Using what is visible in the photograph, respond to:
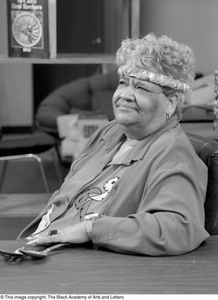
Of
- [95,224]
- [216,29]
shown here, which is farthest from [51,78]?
[95,224]

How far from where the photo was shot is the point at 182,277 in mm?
1810

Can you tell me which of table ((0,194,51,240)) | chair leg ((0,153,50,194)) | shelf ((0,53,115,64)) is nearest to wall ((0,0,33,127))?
chair leg ((0,153,50,194))

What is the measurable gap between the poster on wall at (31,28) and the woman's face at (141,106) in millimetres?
1495

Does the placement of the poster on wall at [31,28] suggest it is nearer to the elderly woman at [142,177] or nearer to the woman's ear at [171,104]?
the elderly woman at [142,177]

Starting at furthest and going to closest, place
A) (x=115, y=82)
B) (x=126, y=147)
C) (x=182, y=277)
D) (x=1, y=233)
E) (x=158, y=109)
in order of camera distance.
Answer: (x=115, y=82)
(x=1, y=233)
(x=126, y=147)
(x=158, y=109)
(x=182, y=277)

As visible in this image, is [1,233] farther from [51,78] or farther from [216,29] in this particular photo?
[216,29]

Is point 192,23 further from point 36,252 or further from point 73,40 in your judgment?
point 36,252

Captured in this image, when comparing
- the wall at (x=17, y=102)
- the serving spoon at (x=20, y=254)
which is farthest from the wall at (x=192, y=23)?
the serving spoon at (x=20, y=254)

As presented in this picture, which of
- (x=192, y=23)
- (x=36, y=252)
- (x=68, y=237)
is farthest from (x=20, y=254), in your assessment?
(x=192, y=23)

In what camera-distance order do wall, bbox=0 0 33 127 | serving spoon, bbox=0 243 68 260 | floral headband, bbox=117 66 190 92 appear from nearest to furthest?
serving spoon, bbox=0 243 68 260 < floral headband, bbox=117 66 190 92 < wall, bbox=0 0 33 127

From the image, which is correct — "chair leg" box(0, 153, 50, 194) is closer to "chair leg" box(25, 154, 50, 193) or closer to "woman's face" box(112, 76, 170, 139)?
"chair leg" box(25, 154, 50, 193)

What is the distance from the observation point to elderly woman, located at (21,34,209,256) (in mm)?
2023

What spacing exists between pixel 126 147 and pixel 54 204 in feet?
1.11

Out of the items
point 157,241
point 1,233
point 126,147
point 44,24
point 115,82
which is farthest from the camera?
point 115,82
